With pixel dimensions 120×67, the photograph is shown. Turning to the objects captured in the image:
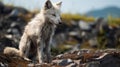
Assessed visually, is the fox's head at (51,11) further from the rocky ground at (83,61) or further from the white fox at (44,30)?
the rocky ground at (83,61)

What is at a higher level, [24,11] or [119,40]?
[24,11]

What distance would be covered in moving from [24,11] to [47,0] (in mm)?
21844

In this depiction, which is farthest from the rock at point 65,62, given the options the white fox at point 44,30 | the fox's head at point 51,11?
the fox's head at point 51,11

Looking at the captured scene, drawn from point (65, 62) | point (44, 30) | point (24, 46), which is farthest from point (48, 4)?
point (65, 62)

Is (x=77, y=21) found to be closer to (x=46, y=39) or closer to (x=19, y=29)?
(x=19, y=29)

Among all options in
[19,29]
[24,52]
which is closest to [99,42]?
[19,29]

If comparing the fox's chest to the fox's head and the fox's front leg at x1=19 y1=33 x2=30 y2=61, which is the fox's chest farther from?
the fox's front leg at x1=19 y1=33 x2=30 y2=61

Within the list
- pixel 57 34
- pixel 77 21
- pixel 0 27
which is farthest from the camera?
pixel 77 21

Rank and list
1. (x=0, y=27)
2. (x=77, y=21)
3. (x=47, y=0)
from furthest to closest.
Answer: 1. (x=77, y=21)
2. (x=0, y=27)
3. (x=47, y=0)

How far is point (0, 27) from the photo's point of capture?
34438 millimetres

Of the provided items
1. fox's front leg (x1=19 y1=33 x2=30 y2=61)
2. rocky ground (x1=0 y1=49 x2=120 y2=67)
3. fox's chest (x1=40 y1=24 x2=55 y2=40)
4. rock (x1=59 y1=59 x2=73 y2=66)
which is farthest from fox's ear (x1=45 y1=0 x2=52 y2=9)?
rock (x1=59 y1=59 x2=73 y2=66)

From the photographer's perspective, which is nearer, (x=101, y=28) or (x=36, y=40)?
(x=36, y=40)

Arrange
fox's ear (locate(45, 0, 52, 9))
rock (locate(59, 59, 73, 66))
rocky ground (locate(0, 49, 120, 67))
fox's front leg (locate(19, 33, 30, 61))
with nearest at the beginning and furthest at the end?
rocky ground (locate(0, 49, 120, 67))
rock (locate(59, 59, 73, 66))
fox's ear (locate(45, 0, 52, 9))
fox's front leg (locate(19, 33, 30, 61))

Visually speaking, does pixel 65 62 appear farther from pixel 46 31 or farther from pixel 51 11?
pixel 51 11
